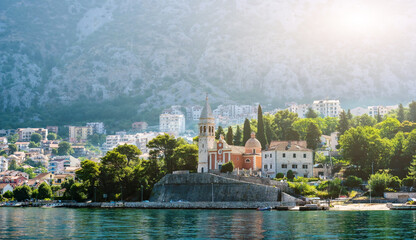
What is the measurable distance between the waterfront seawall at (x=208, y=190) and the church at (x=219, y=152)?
22.4 ft

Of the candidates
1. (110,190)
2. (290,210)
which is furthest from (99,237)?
(110,190)

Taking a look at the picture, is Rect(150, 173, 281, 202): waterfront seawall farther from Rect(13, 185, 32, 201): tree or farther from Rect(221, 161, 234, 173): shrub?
Rect(13, 185, 32, 201): tree

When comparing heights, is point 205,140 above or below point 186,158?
above

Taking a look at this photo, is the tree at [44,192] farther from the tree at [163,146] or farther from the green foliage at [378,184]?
the green foliage at [378,184]

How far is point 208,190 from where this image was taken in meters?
100

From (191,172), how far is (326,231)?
52.8 m

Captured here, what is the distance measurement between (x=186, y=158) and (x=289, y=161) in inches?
760

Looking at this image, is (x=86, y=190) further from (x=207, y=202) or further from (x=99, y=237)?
(x=99, y=237)

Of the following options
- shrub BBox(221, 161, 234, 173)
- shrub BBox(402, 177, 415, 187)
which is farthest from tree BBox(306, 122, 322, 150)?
shrub BBox(402, 177, 415, 187)

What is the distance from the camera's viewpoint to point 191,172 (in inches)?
4311

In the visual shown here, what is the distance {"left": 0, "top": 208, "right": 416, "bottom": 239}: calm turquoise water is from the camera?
185 feet

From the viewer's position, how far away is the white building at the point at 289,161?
11012cm

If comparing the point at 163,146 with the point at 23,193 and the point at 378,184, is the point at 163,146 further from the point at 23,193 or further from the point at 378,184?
the point at 378,184

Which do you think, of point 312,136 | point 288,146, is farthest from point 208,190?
point 312,136
